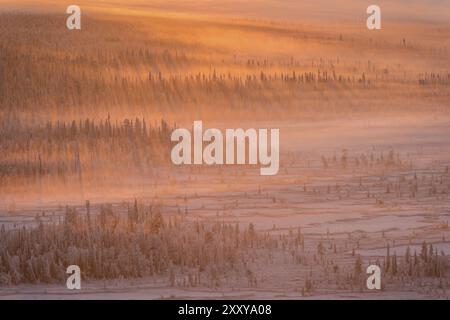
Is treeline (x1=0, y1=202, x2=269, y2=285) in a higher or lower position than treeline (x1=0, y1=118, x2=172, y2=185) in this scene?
lower

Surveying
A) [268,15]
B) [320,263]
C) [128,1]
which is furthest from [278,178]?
[128,1]

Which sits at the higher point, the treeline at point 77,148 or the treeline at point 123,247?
the treeline at point 77,148

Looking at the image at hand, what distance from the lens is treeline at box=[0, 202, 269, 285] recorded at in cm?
682

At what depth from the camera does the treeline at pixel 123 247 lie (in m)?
6.82

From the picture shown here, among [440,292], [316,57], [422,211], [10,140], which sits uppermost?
[316,57]

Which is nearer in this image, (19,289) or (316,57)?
(19,289)

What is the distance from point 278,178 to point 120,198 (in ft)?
3.37

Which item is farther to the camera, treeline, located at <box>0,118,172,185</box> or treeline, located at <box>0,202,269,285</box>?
treeline, located at <box>0,118,172,185</box>

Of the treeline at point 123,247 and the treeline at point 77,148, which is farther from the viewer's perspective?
the treeline at point 77,148

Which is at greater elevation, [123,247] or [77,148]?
[77,148]

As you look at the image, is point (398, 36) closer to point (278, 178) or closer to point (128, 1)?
point (278, 178)

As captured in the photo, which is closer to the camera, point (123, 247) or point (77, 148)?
point (123, 247)

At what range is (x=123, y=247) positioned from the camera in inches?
270

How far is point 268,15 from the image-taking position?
722cm
